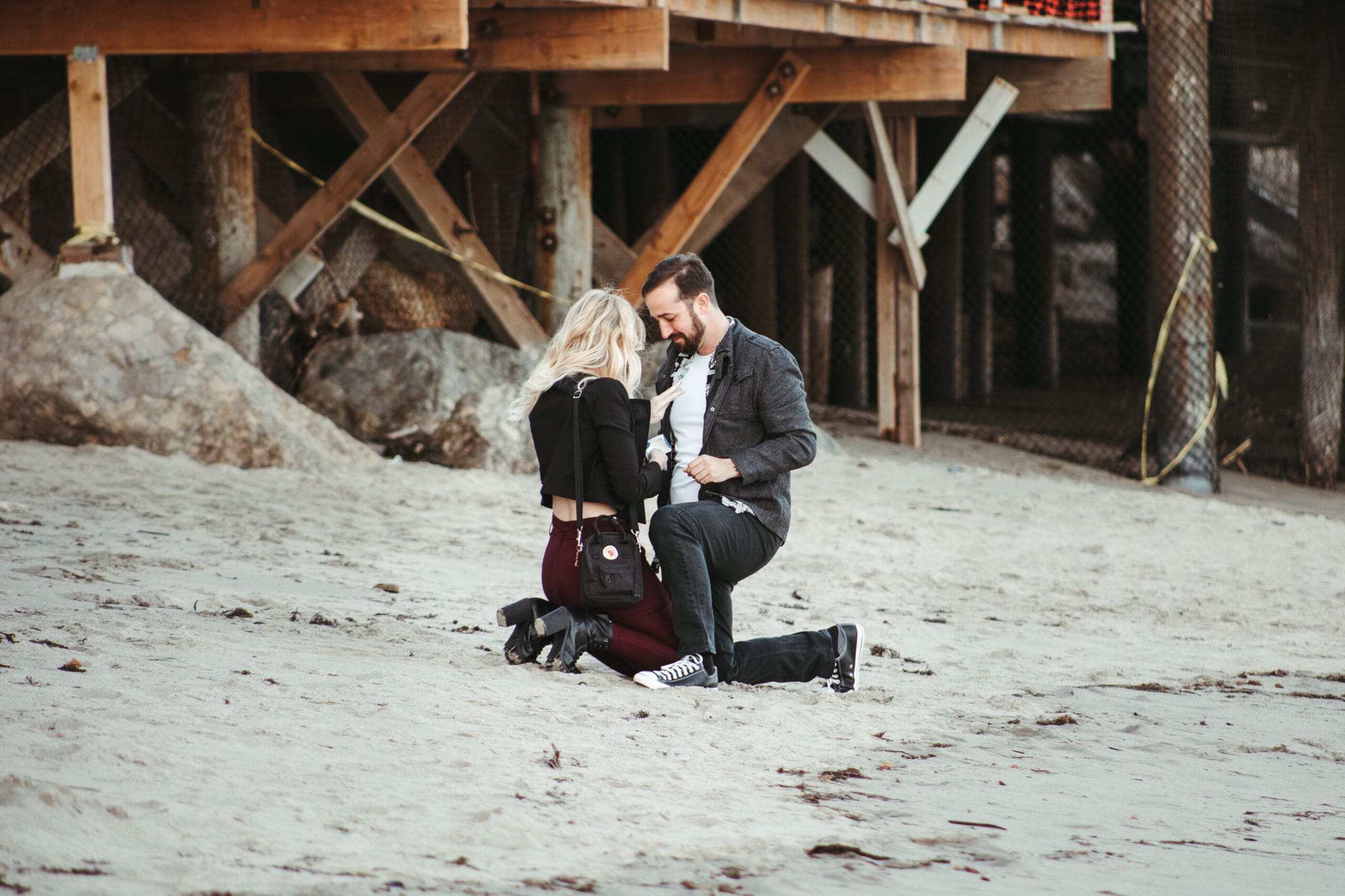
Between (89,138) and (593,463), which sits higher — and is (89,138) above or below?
above

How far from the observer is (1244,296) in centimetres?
1892

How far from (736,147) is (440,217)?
6.78 ft

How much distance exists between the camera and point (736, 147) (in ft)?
30.9

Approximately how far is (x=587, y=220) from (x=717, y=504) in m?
6.10

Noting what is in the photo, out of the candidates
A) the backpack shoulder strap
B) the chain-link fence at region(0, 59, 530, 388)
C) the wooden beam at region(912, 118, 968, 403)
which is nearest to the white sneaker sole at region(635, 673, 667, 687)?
the backpack shoulder strap

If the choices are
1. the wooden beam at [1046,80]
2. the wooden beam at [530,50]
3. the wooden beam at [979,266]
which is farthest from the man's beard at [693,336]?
the wooden beam at [979,266]

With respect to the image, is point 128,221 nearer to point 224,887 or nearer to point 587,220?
point 587,220

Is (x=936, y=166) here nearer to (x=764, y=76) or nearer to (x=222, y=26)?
(x=764, y=76)

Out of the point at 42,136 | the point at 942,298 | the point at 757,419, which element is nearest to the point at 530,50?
the point at 42,136

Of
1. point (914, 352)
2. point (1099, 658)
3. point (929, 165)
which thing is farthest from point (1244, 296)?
point (1099, 658)

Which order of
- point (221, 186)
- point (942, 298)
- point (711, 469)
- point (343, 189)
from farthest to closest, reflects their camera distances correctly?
point (942, 298)
point (221, 186)
point (343, 189)
point (711, 469)

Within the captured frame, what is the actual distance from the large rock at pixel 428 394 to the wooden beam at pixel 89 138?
2.01 metres

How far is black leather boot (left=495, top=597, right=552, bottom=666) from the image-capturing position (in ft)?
13.1

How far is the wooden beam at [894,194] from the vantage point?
1029 cm
